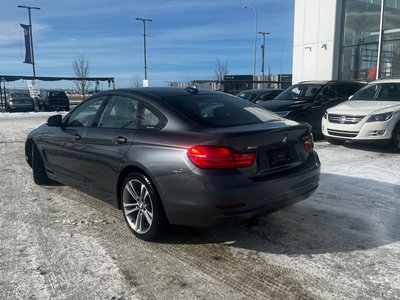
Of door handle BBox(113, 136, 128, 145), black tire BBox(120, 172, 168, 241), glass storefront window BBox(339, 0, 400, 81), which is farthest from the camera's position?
glass storefront window BBox(339, 0, 400, 81)

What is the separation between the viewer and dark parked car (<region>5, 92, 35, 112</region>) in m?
29.5

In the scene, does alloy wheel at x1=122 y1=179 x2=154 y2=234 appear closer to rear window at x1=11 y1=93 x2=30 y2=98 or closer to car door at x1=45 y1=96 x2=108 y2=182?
car door at x1=45 y1=96 x2=108 y2=182

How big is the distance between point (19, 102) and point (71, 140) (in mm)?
27878

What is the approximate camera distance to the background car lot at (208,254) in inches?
118

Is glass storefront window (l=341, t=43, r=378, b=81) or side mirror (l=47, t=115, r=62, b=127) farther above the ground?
glass storefront window (l=341, t=43, r=378, b=81)

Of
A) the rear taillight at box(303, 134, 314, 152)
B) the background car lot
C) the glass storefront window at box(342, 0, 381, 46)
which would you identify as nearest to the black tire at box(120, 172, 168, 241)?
the background car lot

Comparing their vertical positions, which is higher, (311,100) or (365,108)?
(311,100)

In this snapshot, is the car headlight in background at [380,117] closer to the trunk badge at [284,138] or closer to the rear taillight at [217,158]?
the trunk badge at [284,138]

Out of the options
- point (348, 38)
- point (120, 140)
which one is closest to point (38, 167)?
point (120, 140)

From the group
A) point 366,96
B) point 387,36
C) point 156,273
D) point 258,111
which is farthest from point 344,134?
point 387,36

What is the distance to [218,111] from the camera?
4145 millimetres

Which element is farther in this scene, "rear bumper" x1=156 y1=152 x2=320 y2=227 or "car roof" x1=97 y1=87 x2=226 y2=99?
"car roof" x1=97 y1=87 x2=226 y2=99

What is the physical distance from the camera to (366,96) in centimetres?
987

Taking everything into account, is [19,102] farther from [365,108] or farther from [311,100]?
[365,108]
